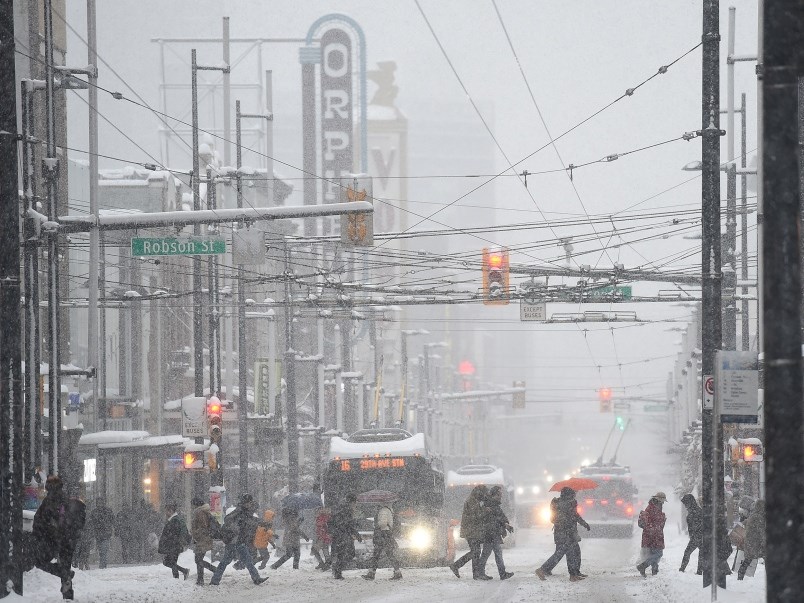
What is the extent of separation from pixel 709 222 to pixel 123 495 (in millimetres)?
31075

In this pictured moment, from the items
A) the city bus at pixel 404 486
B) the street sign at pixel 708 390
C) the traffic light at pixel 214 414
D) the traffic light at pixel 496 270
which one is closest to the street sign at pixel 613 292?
the traffic light at pixel 496 270

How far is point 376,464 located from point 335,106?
6034 centimetres

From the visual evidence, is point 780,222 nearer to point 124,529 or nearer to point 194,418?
point 194,418

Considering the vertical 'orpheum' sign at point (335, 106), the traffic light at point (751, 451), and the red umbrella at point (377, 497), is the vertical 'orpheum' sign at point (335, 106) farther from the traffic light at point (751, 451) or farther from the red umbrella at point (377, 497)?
the red umbrella at point (377, 497)

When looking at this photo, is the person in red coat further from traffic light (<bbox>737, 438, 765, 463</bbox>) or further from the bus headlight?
traffic light (<bbox>737, 438, 765, 463</bbox>)

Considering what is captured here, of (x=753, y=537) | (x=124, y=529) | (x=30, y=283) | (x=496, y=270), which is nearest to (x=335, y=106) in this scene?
(x=124, y=529)

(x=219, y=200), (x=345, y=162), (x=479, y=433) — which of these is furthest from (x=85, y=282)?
(x=479, y=433)

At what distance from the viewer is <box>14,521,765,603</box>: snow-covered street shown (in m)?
20.2

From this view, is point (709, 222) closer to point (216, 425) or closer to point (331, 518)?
point (331, 518)

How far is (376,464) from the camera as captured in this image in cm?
3095

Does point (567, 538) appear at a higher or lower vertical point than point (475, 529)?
lower

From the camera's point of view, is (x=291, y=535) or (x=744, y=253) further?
(x=744, y=253)

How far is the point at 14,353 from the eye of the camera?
59.3ft

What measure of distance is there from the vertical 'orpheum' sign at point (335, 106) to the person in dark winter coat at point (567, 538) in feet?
199
